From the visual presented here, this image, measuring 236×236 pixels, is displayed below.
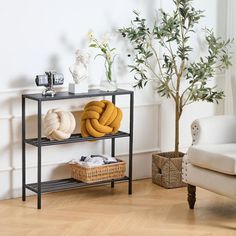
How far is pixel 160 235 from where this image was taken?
4254 millimetres

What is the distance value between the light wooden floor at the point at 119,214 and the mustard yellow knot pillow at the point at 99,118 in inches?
19.9

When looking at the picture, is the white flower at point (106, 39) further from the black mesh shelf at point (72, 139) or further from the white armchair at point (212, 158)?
the white armchair at point (212, 158)

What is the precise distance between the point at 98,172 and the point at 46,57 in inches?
36.9

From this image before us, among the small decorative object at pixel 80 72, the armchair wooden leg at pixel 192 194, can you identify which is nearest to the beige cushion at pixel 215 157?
the armchair wooden leg at pixel 192 194

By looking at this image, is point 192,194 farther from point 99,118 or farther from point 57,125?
point 57,125

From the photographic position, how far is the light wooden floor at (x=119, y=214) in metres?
4.34

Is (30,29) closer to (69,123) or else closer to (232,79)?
(69,123)

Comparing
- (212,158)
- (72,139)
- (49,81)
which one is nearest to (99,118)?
(72,139)

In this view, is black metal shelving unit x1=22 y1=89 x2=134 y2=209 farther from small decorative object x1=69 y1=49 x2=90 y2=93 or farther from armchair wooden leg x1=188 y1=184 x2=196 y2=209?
armchair wooden leg x1=188 y1=184 x2=196 y2=209

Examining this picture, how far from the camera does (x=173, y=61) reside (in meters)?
5.41

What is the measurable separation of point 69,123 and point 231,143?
1.18 m

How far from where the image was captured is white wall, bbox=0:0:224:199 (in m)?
4.90

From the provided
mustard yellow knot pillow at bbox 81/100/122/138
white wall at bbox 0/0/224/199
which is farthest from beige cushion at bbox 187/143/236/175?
white wall at bbox 0/0/224/199

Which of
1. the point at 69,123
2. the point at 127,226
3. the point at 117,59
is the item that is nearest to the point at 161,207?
the point at 127,226
